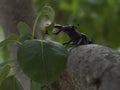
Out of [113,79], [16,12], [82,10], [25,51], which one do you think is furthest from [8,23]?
[82,10]

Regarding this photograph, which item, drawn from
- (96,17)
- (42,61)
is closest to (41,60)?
(42,61)

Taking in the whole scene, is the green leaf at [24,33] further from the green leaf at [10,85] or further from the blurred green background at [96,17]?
the blurred green background at [96,17]

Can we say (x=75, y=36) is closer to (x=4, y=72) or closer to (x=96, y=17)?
(x=4, y=72)

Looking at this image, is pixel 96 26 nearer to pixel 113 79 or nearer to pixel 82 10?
pixel 82 10

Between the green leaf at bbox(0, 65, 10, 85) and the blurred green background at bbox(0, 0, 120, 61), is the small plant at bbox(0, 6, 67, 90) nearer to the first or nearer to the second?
the green leaf at bbox(0, 65, 10, 85)

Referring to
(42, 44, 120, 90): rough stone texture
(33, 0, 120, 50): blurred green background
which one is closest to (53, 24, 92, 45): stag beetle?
(42, 44, 120, 90): rough stone texture

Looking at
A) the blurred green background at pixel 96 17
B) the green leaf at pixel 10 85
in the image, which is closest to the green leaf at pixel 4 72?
the green leaf at pixel 10 85

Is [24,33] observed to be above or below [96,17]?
above
